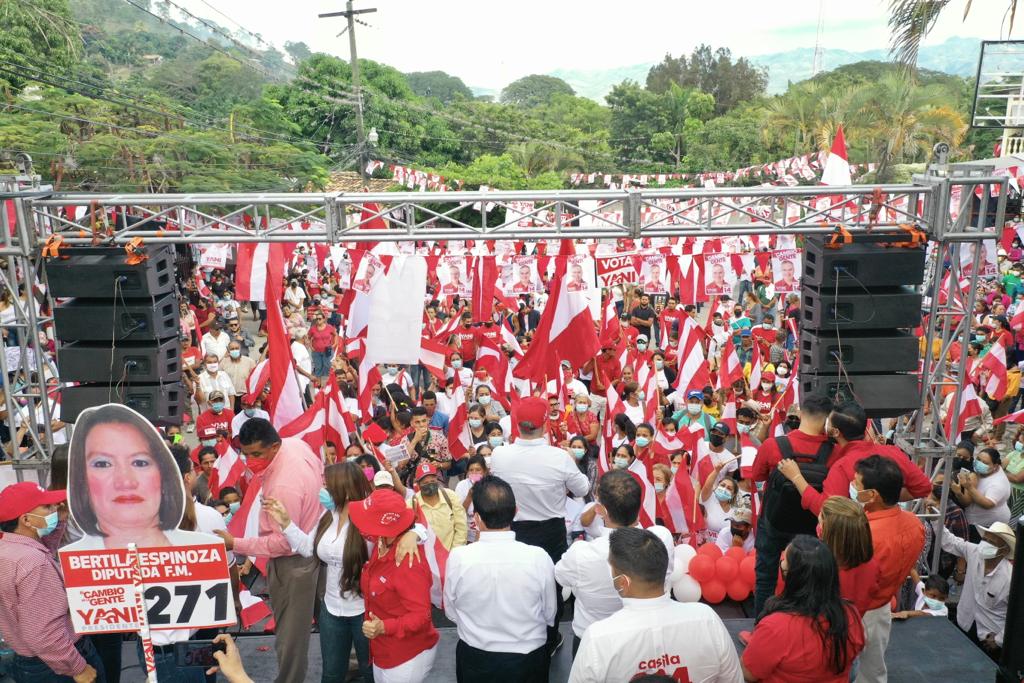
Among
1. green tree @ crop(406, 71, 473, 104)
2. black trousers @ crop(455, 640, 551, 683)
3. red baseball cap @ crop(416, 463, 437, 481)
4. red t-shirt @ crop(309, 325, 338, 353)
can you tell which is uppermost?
green tree @ crop(406, 71, 473, 104)

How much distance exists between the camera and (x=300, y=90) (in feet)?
146

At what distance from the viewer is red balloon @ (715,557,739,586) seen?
6805mm

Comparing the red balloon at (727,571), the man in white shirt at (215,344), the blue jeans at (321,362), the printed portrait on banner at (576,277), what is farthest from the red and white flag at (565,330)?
the blue jeans at (321,362)

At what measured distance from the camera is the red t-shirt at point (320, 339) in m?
13.7

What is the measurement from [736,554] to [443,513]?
7.81 feet

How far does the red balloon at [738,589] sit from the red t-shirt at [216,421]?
5.01m

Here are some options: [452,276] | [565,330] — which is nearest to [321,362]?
[452,276]

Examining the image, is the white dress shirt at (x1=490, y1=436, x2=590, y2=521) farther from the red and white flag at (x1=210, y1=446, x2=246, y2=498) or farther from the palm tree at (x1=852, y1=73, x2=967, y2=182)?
the palm tree at (x1=852, y1=73, x2=967, y2=182)

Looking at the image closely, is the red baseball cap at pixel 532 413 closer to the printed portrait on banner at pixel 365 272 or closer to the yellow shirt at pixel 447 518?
the yellow shirt at pixel 447 518

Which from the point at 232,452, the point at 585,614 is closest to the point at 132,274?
the point at 232,452

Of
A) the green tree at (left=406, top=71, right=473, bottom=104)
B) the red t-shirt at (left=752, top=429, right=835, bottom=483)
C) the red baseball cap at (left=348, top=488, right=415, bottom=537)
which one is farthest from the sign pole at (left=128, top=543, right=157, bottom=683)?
the green tree at (left=406, top=71, right=473, bottom=104)

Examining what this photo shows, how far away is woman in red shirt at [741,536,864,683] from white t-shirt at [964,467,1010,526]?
4.29 metres

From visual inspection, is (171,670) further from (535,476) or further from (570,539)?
(570,539)

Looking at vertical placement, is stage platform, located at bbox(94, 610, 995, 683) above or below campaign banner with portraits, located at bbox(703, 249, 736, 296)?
below
